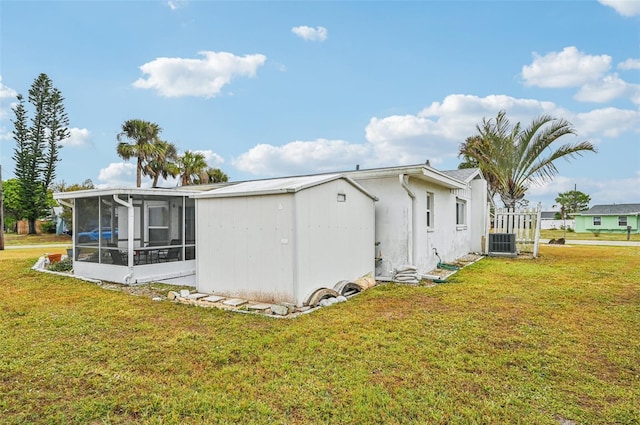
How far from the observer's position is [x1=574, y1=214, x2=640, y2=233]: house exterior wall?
111 ft

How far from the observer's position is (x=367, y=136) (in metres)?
16.5

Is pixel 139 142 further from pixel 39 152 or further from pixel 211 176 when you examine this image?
pixel 39 152

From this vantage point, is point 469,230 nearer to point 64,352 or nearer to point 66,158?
point 64,352

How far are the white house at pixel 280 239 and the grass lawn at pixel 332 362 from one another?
78cm

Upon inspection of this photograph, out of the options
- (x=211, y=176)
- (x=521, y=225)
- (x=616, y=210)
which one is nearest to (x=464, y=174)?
(x=521, y=225)

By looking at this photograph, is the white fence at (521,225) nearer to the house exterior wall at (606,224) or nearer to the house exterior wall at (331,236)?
the house exterior wall at (331,236)

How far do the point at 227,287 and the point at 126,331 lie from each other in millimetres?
2018

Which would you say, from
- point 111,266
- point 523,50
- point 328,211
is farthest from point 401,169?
point 523,50

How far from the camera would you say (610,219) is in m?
34.9

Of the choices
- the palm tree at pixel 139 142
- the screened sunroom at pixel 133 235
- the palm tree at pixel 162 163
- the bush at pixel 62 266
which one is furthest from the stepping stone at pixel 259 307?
the palm tree at pixel 139 142

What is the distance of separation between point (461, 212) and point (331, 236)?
7.84 meters

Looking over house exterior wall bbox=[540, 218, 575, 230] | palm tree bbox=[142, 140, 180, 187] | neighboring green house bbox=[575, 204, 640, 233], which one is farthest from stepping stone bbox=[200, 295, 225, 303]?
house exterior wall bbox=[540, 218, 575, 230]

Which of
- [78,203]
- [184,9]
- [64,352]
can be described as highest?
[184,9]

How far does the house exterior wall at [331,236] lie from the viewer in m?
5.84
